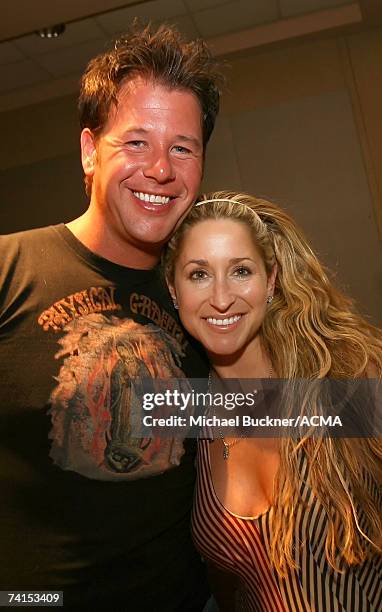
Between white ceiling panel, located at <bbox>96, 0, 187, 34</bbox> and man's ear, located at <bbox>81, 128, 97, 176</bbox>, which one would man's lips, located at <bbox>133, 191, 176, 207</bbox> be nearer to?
man's ear, located at <bbox>81, 128, 97, 176</bbox>

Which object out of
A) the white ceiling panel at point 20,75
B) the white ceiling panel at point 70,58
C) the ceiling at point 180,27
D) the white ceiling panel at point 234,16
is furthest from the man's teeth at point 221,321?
the white ceiling panel at point 20,75

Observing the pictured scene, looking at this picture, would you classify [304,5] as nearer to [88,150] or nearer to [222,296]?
[88,150]

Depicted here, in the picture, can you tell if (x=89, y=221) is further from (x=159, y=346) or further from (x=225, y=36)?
(x=225, y=36)

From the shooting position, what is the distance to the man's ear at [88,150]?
96cm

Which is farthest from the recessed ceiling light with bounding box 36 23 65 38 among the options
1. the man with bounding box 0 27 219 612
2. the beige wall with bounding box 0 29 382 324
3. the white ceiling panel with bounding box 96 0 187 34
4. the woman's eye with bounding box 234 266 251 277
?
the woman's eye with bounding box 234 266 251 277

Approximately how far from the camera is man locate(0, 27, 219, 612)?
812mm

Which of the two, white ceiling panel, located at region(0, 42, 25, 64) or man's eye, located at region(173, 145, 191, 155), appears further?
white ceiling panel, located at region(0, 42, 25, 64)

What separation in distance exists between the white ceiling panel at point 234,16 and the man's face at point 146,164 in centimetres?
188

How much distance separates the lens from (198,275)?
3.11ft

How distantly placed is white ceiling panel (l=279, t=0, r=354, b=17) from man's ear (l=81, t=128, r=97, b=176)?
1.96 metres

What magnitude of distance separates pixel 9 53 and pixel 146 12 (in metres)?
0.68

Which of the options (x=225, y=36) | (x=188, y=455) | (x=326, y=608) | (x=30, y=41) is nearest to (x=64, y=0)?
(x=30, y=41)

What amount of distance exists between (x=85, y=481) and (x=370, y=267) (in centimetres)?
222

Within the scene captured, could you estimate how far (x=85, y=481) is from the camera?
32.5 inches
